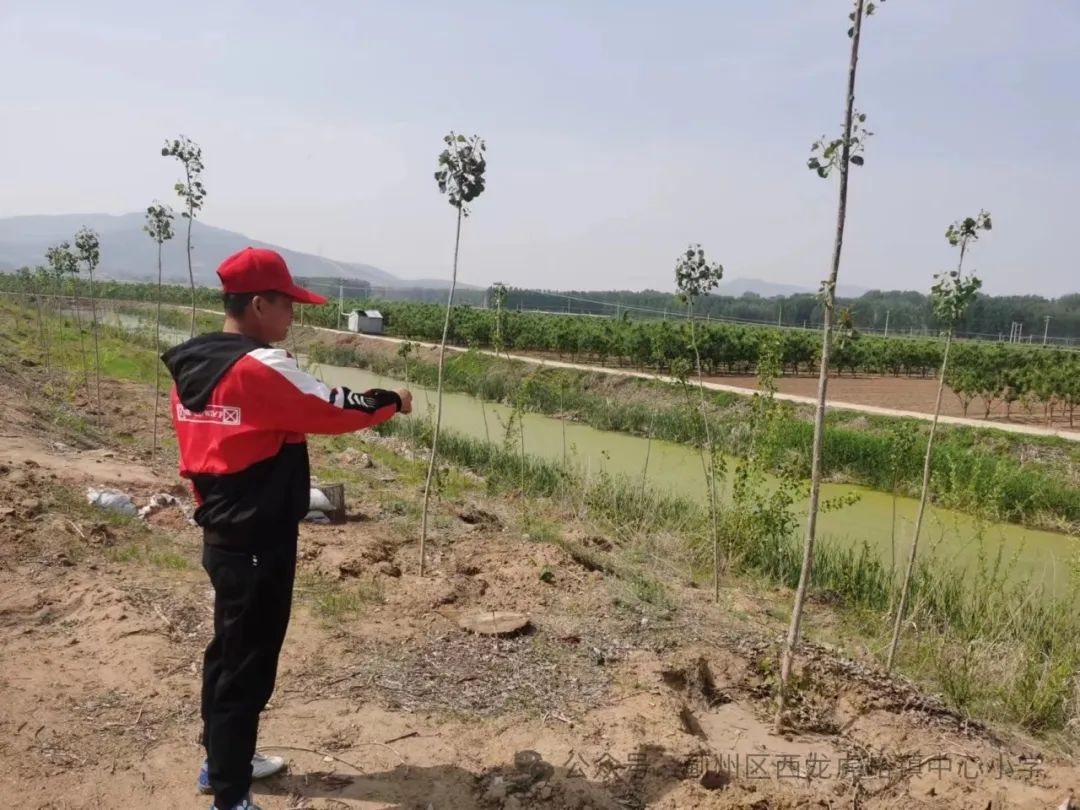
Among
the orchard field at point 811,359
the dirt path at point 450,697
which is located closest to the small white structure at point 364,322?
the orchard field at point 811,359

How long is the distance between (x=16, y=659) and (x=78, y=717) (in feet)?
2.11

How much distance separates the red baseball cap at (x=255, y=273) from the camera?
2342 mm

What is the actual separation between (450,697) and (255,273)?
206 centimetres

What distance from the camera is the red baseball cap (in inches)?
92.2

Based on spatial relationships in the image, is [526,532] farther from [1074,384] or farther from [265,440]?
[1074,384]

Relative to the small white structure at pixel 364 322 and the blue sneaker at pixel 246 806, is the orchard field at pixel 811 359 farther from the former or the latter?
the blue sneaker at pixel 246 806

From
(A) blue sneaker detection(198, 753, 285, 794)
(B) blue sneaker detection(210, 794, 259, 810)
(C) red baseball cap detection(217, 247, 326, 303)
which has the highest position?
(C) red baseball cap detection(217, 247, 326, 303)

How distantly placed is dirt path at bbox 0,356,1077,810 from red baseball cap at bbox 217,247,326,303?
168cm

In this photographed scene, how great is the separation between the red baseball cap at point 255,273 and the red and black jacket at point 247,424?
16 cm

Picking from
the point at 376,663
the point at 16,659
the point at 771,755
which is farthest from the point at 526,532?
the point at 16,659

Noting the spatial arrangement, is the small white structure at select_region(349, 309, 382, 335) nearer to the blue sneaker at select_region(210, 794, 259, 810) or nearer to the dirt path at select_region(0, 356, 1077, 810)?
the dirt path at select_region(0, 356, 1077, 810)

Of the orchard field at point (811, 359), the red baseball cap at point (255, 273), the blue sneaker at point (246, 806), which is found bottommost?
the blue sneaker at point (246, 806)

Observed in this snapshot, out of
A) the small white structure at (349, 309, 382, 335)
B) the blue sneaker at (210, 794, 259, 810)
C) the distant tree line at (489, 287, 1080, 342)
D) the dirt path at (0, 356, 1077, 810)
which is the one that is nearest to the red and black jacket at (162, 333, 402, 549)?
the blue sneaker at (210, 794, 259, 810)

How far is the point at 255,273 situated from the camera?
7.73 ft
